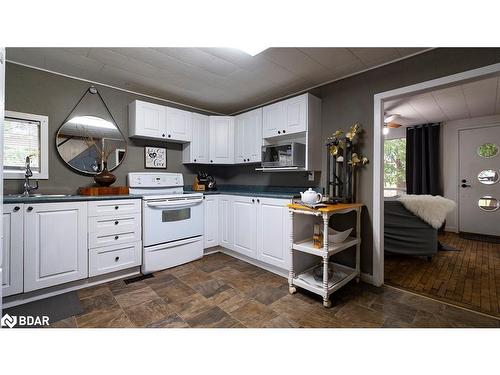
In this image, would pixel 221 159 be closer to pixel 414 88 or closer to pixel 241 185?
pixel 241 185

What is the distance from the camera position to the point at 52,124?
7.89 ft

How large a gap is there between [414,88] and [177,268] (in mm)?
3034

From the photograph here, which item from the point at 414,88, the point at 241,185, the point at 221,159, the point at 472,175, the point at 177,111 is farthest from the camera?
the point at 472,175

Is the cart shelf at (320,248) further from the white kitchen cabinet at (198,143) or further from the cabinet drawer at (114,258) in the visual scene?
the white kitchen cabinet at (198,143)

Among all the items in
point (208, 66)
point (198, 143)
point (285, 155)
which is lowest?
point (285, 155)

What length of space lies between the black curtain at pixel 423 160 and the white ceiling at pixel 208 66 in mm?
3508

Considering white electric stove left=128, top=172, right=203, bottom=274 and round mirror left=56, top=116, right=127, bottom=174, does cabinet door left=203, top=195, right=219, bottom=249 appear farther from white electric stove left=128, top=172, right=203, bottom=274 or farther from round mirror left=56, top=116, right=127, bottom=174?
round mirror left=56, top=116, right=127, bottom=174

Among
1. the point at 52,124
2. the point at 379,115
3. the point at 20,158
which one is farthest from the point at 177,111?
the point at 379,115

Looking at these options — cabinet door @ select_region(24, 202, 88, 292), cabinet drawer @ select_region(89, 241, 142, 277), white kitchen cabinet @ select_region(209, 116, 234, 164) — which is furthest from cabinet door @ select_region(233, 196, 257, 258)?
cabinet door @ select_region(24, 202, 88, 292)

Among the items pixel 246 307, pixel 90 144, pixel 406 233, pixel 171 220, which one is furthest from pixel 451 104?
pixel 90 144

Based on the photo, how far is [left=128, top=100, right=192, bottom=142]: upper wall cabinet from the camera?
2781 mm

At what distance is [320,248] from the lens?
1.94m

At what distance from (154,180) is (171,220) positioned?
63cm

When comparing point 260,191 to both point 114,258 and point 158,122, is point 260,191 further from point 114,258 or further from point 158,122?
point 114,258
